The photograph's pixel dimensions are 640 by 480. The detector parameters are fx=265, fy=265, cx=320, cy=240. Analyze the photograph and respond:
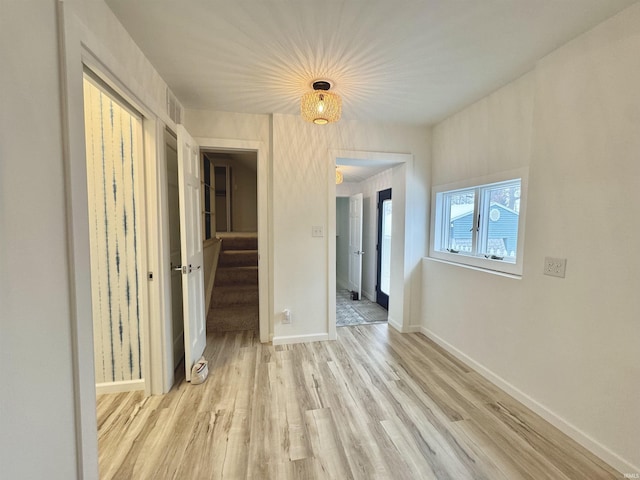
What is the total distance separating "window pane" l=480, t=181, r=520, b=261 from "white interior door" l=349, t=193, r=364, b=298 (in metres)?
2.45

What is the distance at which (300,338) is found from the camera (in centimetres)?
283

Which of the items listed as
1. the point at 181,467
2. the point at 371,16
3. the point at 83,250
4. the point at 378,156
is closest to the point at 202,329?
the point at 181,467

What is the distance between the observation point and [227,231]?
5742mm

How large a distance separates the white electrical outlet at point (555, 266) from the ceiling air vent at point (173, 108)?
296cm

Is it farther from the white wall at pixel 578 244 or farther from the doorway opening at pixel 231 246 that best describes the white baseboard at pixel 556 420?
the doorway opening at pixel 231 246

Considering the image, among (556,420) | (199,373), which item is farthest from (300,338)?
(556,420)

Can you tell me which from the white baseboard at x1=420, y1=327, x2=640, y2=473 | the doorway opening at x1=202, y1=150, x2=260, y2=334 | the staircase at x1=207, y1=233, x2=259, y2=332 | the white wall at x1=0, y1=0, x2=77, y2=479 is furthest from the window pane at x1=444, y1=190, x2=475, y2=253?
the white wall at x1=0, y1=0, x2=77, y2=479

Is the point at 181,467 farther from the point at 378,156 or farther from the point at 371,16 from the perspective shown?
the point at 378,156

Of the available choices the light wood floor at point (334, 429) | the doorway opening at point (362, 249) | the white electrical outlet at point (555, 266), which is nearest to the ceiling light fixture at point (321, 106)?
the white electrical outlet at point (555, 266)

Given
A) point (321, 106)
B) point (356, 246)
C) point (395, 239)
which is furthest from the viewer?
point (356, 246)

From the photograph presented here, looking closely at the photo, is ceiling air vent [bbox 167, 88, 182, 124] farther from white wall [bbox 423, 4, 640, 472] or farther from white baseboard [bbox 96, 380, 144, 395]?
white wall [bbox 423, 4, 640, 472]

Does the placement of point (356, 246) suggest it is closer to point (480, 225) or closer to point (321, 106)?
point (480, 225)

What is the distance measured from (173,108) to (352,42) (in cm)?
156

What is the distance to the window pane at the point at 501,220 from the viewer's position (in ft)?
7.01
